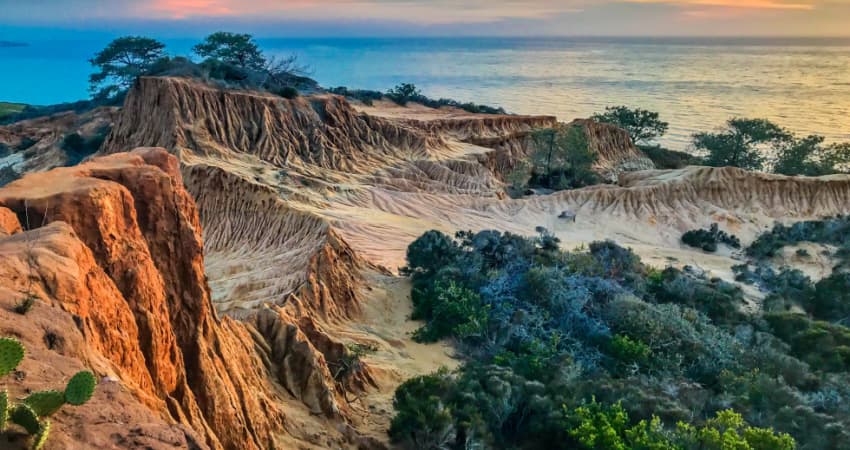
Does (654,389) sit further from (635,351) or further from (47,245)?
(47,245)

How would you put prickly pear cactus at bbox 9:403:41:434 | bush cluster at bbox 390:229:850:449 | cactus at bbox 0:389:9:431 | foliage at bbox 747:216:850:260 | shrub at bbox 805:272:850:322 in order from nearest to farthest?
1. cactus at bbox 0:389:9:431
2. prickly pear cactus at bbox 9:403:41:434
3. bush cluster at bbox 390:229:850:449
4. shrub at bbox 805:272:850:322
5. foliage at bbox 747:216:850:260

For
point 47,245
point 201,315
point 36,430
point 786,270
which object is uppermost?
point 47,245

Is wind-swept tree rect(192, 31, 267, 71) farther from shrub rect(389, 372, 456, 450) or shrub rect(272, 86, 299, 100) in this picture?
shrub rect(389, 372, 456, 450)

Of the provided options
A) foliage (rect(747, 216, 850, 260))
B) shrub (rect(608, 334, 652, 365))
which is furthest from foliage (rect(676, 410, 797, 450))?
foliage (rect(747, 216, 850, 260))

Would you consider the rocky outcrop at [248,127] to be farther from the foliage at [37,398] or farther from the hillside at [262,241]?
the foliage at [37,398]

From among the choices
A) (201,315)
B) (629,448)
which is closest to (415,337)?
(629,448)

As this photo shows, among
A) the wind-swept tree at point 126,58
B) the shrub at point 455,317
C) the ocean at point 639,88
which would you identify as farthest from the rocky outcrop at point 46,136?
the ocean at point 639,88

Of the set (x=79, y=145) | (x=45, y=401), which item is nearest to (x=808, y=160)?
(x=79, y=145)
